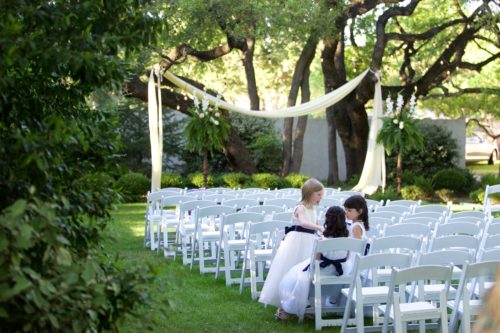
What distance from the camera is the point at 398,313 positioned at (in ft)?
18.9

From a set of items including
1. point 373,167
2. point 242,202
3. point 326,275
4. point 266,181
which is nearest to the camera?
point 326,275

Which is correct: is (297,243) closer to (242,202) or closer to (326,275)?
(326,275)

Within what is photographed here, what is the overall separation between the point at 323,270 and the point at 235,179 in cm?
Result: 1443

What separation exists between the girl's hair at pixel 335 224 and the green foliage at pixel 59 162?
3528 mm

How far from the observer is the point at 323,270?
24.8 ft

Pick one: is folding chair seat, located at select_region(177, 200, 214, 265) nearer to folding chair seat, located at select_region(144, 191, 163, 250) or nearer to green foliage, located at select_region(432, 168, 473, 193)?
folding chair seat, located at select_region(144, 191, 163, 250)

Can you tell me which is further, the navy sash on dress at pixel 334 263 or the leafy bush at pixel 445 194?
the leafy bush at pixel 445 194

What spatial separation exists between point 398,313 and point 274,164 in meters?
20.0

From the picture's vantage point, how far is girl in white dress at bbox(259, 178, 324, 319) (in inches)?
315

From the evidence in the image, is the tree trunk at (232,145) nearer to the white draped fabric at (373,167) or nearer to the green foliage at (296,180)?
the green foliage at (296,180)

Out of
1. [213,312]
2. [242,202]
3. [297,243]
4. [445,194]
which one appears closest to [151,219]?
[242,202]

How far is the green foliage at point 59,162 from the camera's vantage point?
3094mm

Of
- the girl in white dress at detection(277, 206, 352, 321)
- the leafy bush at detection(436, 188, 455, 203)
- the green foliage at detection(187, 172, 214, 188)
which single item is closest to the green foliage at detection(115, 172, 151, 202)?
the green foliage at detection(187, 172, 214, 188)

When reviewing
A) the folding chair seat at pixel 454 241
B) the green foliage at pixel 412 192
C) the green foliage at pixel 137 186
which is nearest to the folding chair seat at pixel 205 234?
the folding chair seat at pixel 454 241
